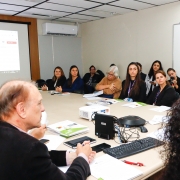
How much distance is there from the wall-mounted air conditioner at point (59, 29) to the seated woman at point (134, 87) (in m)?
3.41

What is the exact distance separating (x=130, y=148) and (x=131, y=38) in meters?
4.60

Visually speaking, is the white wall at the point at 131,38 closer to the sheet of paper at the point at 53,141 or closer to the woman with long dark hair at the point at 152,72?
the woman with long dark hair at the point at 152,72

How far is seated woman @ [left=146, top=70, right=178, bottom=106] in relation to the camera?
2.98 m

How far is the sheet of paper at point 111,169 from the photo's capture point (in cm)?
120

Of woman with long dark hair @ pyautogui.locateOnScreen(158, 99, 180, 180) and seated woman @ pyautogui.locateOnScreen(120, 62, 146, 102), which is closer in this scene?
woman with long dark hair @ pyautogui.locateOnScreen(158, 99, 180, 180)

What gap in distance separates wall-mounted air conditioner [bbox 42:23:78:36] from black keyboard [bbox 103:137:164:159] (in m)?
5.16

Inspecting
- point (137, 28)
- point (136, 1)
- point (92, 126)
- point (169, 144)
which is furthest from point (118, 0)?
point (169, 144)

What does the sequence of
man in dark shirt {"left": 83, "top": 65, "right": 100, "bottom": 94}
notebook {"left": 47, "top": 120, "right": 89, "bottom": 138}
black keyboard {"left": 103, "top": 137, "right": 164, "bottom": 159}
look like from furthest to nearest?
man in dark shirt {"left": 83, "top": 65, "right": 100, "bottom": 94} < notebook {"left": 47, "top": 120, "right": 89, "bottom": 138} < black keyboard {"left": 103, "top": 137, "right": 164, "bottom": 159}

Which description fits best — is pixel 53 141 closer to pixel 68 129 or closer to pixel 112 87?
pixel 68 129

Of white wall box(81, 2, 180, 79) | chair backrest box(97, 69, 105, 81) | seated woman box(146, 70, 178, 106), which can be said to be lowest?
seated woman box(146, 70, 178, 106)

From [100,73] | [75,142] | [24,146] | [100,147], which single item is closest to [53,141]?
[75,142]

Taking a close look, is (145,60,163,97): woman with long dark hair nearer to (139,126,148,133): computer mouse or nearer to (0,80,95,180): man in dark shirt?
(139,126,148,133): computer mouse

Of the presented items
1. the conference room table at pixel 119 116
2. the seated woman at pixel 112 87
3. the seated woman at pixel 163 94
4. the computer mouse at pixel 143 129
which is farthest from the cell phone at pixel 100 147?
the seated woman at pixel 112 87

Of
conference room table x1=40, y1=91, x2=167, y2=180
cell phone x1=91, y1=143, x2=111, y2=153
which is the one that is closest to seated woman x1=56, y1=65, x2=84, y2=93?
conference room table x1=40, y1=91, x2=167, y2=180
